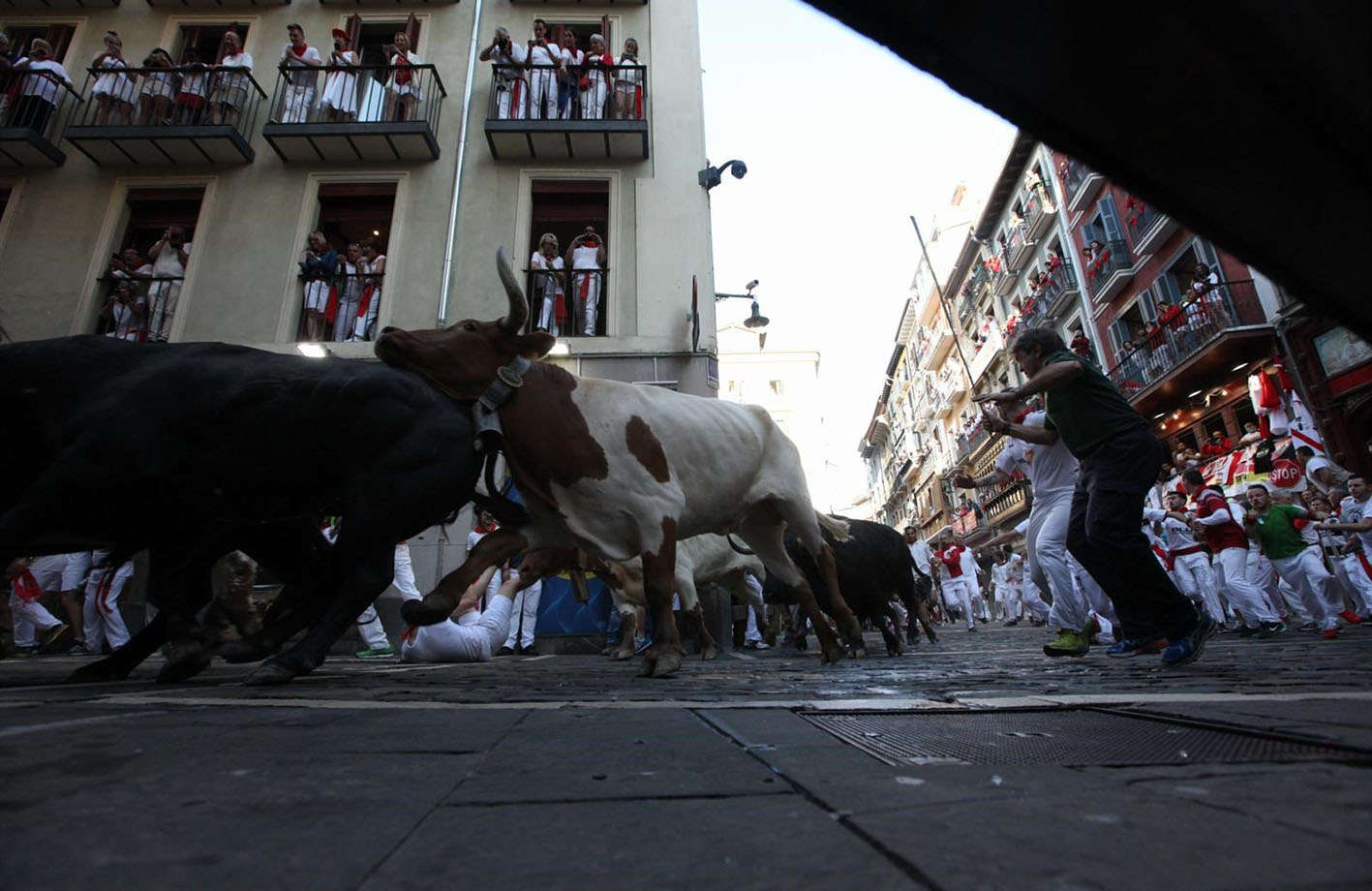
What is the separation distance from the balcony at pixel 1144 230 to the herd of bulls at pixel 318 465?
2072 cm

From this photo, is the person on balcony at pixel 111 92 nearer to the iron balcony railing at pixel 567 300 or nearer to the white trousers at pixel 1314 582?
the iron balcony railing at pixel 567 300

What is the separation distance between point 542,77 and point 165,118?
6.72 meters

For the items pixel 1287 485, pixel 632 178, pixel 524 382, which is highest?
pixel 632 178

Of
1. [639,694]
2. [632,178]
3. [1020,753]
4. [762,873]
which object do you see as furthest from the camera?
[632,178]

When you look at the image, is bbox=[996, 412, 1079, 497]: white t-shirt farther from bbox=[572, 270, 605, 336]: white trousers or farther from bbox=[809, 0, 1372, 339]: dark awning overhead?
bbox=[572, 270, 605, 336]: white trousers

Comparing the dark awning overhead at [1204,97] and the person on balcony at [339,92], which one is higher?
the person on balcony at [339,92]

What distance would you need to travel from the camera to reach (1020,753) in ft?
4.44

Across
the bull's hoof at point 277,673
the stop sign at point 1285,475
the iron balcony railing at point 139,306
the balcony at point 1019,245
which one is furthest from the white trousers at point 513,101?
the balcony at point 1019,245

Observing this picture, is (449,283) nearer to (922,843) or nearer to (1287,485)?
(922,843)

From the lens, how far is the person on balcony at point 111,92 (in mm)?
12562

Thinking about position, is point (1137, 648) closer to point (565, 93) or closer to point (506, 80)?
point (565, 93)

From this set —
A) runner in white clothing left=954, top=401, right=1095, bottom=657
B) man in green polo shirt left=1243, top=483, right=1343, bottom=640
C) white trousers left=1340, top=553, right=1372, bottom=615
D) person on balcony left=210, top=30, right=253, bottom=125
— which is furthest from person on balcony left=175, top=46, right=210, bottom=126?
white trousers left=1340, top=553, right=1372, bottom=615

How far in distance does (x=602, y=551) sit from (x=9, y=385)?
9.91 ft

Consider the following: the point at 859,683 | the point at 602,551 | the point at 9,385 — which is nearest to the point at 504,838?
the point at 859,683
